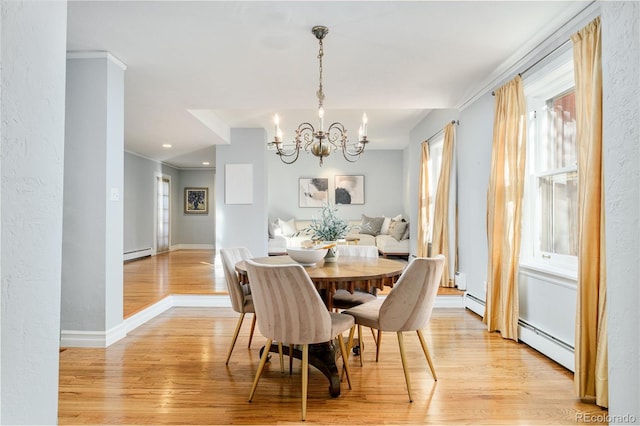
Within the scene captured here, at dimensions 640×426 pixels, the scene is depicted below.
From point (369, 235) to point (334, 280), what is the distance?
6052 millimetres

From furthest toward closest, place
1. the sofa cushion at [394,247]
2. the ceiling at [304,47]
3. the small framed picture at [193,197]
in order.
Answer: the small framed picture at [193,197], the sofa cushion at [394,247], the ceiling at [304,47]

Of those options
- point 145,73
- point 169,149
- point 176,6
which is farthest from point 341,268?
point 169,149

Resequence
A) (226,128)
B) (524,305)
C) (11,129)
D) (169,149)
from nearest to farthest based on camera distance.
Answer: (11,129), (524,305), (226,128), (169,149)

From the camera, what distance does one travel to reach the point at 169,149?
7.54 meters

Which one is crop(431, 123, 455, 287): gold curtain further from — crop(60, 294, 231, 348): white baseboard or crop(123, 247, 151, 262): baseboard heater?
crop(123, 247, 151, 262): baseboard heater

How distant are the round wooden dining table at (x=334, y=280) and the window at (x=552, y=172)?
1288 millimetres

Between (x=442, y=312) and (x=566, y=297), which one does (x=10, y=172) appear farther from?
(x=442, y=312)

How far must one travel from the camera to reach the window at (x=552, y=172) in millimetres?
2693

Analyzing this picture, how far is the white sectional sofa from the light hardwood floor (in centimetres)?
392

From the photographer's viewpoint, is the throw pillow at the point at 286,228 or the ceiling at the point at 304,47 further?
the throw pillow at the point at 286,228

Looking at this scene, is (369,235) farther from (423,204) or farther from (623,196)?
(623,196)

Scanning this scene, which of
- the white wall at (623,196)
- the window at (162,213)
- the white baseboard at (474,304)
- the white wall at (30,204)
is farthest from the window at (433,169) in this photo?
the window at (162,213)

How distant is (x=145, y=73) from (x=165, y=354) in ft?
8.19

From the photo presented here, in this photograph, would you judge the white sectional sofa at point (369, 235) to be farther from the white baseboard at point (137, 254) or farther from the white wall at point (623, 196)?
the white wall at point (623, 196)
